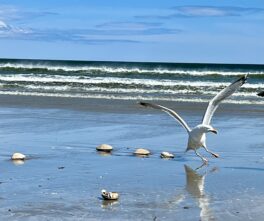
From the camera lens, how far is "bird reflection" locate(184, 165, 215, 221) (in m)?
7.40

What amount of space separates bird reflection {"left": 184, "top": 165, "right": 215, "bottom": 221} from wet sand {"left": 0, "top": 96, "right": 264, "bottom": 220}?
11 mm

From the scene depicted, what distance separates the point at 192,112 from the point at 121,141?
6684 mm

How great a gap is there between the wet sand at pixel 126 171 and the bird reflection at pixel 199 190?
1cm

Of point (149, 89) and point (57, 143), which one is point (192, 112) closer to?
point (57, 143)

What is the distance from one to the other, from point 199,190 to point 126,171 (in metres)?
1.67

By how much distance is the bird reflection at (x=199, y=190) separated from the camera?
24.3 ft

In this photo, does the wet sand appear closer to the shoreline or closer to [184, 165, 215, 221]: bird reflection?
[184, 165, 215, 221]: bird reflection

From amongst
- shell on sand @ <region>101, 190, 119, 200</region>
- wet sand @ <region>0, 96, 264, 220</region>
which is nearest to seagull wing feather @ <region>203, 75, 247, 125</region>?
wet sand @ <region>0, 96, 264, 220</region>

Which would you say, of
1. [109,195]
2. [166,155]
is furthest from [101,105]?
[109,195]

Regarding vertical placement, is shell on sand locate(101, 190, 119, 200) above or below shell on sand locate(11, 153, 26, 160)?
below

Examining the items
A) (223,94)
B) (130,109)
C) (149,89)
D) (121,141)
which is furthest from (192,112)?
(149,89)

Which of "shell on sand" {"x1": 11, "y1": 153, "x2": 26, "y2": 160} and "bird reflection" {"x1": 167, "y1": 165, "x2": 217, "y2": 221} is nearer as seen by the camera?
"bird reflection" {"x1": 167, "y1": 165, "x2": 217, "y2": 221}

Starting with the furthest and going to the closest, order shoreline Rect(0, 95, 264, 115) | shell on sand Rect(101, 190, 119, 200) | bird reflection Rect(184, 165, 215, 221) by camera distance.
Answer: shoreline Rect(0, 95, 264, 115) < shell on sand Rect(101, 190, 119, 200) < bird reflection Rect(184, 165, 215, 221)

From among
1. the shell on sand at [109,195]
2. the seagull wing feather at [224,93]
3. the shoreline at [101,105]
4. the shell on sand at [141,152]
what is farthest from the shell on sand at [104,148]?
the shoreline at [101,105]
